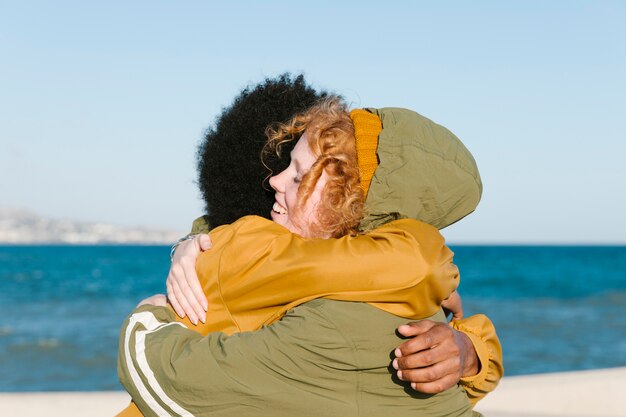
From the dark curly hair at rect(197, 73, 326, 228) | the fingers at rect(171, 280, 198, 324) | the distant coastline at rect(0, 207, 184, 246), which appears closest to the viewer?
the fingers at rect(171, 280, 198, 324)

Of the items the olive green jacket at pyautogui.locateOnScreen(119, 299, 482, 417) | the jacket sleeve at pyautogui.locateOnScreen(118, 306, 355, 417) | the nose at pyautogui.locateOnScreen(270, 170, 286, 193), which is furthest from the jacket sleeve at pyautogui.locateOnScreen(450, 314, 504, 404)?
the nose at pyautogui.locateOnScreen(270, 170, 286, 193)

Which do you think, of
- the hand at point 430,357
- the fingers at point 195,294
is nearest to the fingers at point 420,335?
the hand at point 430,357

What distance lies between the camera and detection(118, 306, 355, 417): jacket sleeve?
1.76m

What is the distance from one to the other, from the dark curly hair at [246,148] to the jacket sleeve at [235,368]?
55cm

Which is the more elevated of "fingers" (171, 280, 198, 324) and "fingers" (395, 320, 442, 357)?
"fingers" (171, 280, 198, 324)

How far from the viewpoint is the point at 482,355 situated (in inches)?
83.1

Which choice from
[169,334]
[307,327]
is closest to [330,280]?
[307,327]

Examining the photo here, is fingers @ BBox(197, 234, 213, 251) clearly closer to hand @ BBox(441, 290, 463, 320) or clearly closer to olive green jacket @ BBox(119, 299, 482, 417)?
olive green jacket @ BBox(119, 299, 482, 417)

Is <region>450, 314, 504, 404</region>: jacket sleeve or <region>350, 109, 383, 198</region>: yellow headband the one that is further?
<region>450, 314, 504, 404</region>: jacket sleeve

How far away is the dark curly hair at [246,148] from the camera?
2.24 m

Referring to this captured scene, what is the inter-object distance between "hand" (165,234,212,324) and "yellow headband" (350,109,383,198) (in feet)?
1.35

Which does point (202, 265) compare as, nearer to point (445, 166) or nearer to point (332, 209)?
point (332, 209)

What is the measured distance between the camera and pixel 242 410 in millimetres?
1804

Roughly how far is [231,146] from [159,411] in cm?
77
